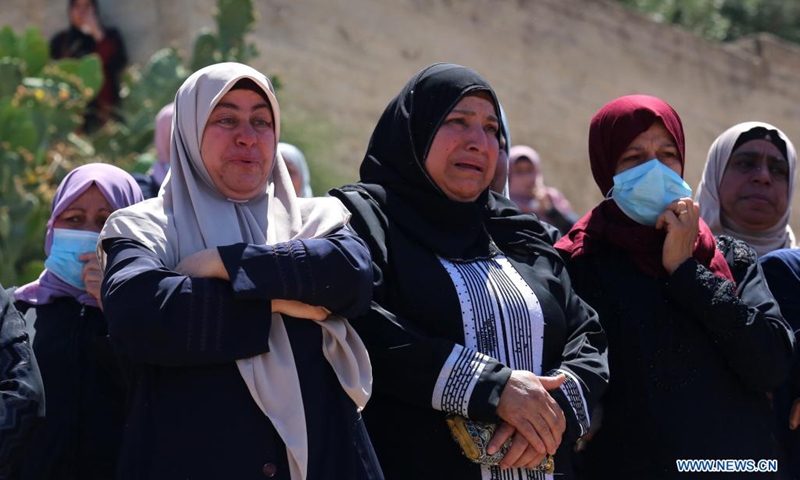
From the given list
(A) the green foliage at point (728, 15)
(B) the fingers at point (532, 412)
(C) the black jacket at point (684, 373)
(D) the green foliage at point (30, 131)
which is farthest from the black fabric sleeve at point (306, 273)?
(A) the green foliage at point (728, 15)

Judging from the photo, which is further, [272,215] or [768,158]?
[768,158]

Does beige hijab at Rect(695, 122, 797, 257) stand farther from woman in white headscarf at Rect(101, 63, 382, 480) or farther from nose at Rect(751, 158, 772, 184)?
woman in white headscarf at Rect(101, 63, 382, 480)

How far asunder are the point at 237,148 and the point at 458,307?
71 cm

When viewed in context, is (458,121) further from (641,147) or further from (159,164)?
(159,164)

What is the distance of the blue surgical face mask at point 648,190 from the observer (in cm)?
357

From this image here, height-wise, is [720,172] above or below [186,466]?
above

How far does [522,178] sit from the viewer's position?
24.2 feet

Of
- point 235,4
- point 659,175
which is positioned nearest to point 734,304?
point 659,175

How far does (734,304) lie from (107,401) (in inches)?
70.1

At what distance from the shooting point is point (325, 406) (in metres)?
2.79

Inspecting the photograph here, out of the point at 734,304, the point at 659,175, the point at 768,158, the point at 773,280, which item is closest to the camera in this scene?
the point at 734,304

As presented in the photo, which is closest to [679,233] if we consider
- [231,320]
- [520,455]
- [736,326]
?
[736,326]

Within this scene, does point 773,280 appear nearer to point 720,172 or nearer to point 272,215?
point 720,172

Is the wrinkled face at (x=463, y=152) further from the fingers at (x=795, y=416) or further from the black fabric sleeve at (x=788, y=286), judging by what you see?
the fingers at (x=795, y=416)
